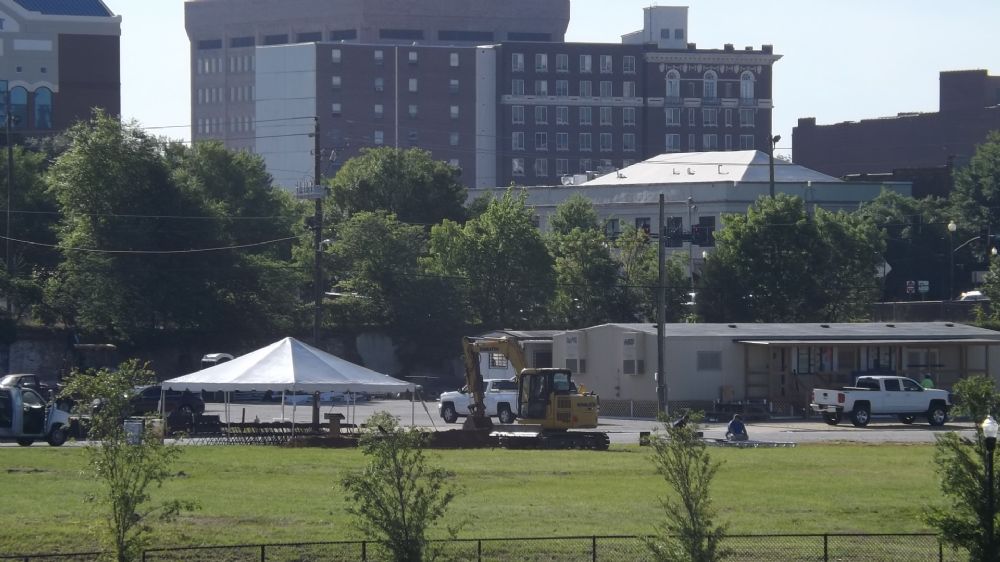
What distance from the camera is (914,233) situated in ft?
382

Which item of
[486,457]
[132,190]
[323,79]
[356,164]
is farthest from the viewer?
[323,79]

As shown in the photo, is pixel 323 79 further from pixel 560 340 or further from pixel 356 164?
pixel 560 340

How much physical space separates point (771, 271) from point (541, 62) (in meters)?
94.9

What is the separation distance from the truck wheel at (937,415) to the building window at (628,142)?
403 feet

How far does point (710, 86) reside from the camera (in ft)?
591

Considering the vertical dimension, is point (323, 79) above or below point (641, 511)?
above

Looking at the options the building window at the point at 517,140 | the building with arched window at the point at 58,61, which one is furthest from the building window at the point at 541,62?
the building with arched window at the point at 58,61

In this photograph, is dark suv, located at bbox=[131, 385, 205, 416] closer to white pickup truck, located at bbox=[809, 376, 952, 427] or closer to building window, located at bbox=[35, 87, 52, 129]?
white pickup truck, located at bbox=[809, 376, 952, 427]

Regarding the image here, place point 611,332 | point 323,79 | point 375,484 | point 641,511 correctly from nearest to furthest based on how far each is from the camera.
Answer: point 375,484 → point 641,511 → point 611,332 → point 323,79

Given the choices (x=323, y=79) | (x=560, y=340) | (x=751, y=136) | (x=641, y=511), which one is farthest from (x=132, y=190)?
(x=751, y=136)

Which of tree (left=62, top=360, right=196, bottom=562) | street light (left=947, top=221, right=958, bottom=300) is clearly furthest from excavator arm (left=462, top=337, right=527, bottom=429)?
street light (left=947, top=221, right=958, bottom=300)

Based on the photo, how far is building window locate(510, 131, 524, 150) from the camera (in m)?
175

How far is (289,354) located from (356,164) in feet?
194

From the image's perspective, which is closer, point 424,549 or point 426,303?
point 424,549
